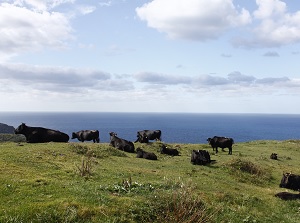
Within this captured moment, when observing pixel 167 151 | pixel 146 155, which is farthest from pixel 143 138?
pixel 146 155

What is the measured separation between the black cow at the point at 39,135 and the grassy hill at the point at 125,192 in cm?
648

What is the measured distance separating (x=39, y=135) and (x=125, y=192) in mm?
23231

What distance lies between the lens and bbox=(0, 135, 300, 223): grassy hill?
13656mm

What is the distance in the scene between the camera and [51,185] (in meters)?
17.3

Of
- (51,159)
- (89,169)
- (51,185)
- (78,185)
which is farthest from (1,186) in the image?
(51,159)

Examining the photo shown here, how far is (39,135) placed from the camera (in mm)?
37844

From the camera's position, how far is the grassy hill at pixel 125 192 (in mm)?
13656

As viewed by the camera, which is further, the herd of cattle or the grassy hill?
the herd of cattle

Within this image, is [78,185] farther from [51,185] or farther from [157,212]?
[157,212]

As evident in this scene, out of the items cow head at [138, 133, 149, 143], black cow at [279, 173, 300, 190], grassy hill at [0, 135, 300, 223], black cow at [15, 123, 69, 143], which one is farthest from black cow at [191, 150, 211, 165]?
black cow at [15, 123, 69, 143]

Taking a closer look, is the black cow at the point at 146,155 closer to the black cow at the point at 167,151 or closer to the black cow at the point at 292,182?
the black cow at the point at 167,151

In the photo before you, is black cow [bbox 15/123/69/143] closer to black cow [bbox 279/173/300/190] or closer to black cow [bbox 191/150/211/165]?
black cow [bbox 191/150/211/165]

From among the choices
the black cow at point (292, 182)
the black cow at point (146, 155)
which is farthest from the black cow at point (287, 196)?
the black cow at point (146, 155)

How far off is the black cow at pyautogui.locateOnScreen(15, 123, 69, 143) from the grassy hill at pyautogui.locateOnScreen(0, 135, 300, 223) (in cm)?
648
